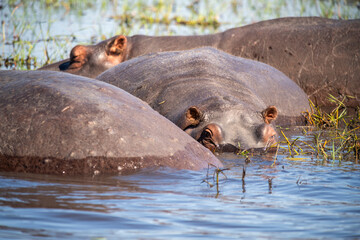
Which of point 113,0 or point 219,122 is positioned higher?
point 113,0

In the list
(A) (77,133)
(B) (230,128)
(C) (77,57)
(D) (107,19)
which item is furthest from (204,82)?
(D) (107,19)

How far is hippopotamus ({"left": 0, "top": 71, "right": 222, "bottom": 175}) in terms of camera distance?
4027 millimetres

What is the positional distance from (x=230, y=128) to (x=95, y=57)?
4.83 metres

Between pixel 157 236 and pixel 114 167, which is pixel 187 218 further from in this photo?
pixel 114 167

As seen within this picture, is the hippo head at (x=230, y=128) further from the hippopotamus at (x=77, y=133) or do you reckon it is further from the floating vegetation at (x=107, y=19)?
the floating vegetation at (x=107, y=19)

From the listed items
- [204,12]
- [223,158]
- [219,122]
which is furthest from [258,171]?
[204,12]

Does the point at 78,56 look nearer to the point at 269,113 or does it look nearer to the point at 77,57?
the point at 77,57

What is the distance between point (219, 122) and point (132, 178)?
6.72ft

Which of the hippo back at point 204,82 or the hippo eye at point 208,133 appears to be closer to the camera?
the hippo eye at point 208,133

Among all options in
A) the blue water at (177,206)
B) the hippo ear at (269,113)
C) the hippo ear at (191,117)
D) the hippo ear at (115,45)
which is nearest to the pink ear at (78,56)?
the hippo ear at (115,45)

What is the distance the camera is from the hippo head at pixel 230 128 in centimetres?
587

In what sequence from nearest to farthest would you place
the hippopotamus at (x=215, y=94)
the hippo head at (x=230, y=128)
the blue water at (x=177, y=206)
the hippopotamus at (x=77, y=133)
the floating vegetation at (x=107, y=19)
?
the blue water at (x=177, y=206) < the hippopotamus at (x=77, y=133) < the hippo head at (x=230, y=128) < the hippopotamus at (x=215, y=94) < the floating vegetation at (x=107, y=19)

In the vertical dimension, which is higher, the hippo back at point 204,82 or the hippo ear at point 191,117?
the hippo back at point 204,82

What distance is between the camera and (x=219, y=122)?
6012mm
